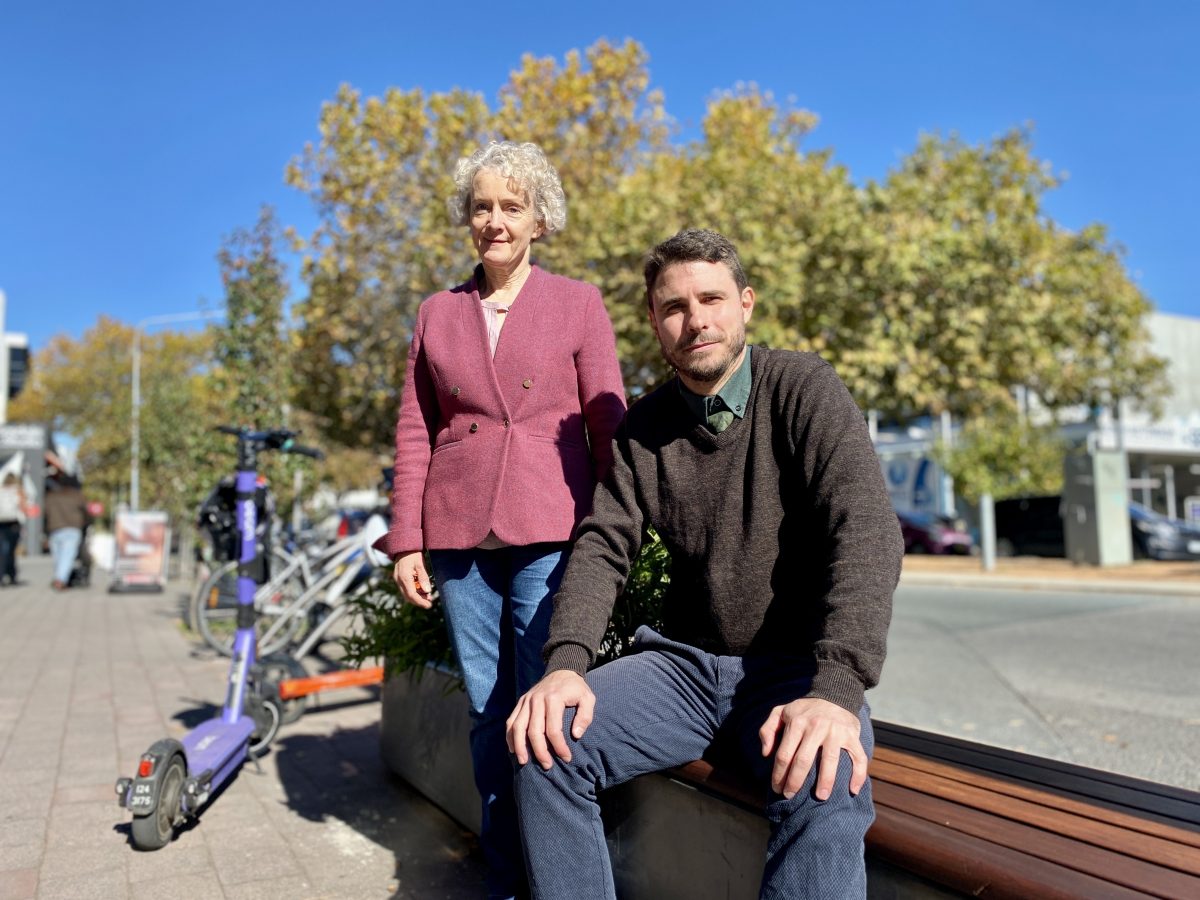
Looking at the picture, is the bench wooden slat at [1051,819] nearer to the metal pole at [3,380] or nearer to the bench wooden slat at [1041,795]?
the bench wooden slat at [1041,795]

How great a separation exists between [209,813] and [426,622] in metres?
1.12

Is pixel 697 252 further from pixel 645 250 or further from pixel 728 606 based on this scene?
pixel 645 250

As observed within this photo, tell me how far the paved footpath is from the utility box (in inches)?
686

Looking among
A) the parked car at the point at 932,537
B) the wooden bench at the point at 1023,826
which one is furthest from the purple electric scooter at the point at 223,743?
the parked car at the point at 932,537

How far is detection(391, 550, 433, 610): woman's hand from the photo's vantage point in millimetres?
2682

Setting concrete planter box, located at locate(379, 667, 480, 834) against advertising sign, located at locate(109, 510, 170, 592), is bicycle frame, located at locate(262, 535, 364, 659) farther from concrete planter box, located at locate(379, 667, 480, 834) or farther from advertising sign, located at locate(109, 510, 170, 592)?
advertising sign, located at locate(109, 510, 170, 592)

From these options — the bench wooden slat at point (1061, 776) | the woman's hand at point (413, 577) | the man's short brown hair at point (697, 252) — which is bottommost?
the bench wooden slat at point (1061, 776)

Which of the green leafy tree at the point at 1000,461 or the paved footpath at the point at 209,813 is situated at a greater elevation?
the green leafy tree at the point at 1000,461

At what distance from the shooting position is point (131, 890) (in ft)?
9.62

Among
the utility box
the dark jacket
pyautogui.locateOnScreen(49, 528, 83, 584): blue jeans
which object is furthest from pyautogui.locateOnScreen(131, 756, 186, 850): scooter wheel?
the utility box

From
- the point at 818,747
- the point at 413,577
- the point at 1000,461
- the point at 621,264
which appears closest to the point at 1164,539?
the point at 1000,461

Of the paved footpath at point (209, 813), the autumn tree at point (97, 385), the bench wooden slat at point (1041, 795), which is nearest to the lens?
the bench wooden slat at point (1041, 795)

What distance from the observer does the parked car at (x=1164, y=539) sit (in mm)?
21047

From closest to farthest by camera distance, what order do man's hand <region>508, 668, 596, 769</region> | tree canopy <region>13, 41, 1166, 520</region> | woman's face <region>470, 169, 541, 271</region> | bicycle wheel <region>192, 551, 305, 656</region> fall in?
man's hand <region>508, 668, 596, 769</region>
woman's face <region>470, 169, 541, 271</region>
bicycle wheel <region>192, 551, 305, 656</region>
tree canopy <region>13, 41, 1166, 520</region>
